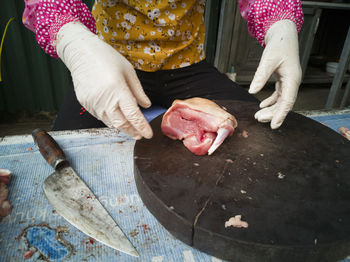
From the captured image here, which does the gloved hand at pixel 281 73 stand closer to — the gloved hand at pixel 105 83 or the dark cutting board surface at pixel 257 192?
the dark cutting board surface at pixel 257 192

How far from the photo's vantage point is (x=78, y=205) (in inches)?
38.6

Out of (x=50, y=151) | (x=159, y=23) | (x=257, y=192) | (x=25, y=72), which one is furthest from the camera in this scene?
(x=25, y=72)

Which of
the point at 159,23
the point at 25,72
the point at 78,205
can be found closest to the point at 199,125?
the point at 78,205

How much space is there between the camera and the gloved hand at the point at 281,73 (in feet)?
4.12

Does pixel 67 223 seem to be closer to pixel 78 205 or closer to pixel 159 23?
pixel 78 205

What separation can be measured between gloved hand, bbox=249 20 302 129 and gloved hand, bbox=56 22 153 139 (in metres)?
0.61

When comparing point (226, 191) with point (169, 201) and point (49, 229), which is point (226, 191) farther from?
point (49, 229)

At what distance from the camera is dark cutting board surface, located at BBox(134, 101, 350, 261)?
77cm

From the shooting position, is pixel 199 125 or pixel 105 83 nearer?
pixel 105 83

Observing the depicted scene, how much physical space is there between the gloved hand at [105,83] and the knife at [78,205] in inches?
12.1

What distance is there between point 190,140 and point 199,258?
0.51 metres

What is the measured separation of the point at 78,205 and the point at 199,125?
2.26 ft

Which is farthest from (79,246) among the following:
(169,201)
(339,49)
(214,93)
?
(339,49)

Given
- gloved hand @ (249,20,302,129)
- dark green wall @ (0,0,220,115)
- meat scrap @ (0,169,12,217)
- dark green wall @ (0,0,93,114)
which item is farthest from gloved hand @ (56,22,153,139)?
dark green wall @ (0,0,220,115)
